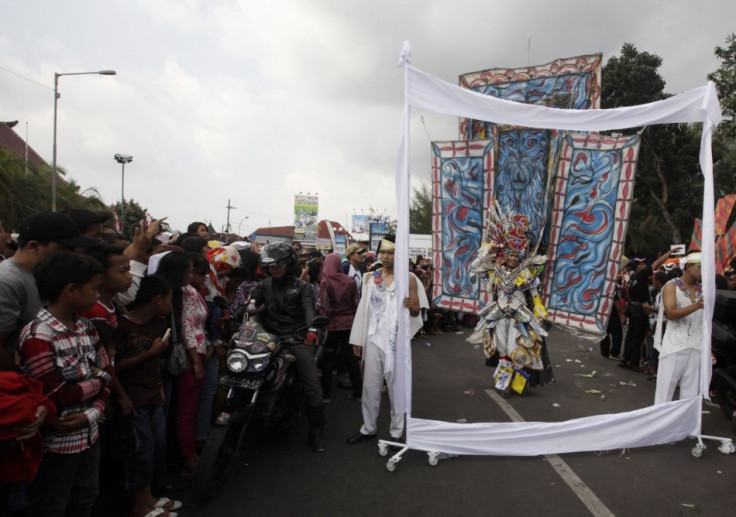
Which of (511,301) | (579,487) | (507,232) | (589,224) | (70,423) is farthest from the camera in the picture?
(511,301)

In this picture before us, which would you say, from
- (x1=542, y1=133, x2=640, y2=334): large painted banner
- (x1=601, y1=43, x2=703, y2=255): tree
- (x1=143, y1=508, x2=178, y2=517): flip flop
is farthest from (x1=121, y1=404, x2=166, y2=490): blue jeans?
(x1=601, y1=43, x2=703, y2=255): tree

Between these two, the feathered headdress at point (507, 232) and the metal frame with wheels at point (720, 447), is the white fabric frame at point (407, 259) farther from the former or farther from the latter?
the feathered headdress at point (507, 232)

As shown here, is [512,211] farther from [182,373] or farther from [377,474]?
[182,373]

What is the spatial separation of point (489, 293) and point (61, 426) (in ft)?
15.1

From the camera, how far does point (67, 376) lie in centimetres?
219

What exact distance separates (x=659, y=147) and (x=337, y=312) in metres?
18.4

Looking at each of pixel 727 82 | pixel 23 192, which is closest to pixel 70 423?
pixel 727 82

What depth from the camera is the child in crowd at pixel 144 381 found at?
2.90 m

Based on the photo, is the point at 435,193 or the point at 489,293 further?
the point at 489,293

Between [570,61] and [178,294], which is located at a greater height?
[570,61]

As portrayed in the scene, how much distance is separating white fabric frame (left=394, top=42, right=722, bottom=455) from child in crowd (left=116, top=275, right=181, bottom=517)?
5.96ft

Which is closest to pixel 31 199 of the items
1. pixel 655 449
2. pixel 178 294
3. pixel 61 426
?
pixel 178 294

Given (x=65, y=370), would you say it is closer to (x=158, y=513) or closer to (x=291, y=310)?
(x=158, y=513)

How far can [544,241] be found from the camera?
554 cm
